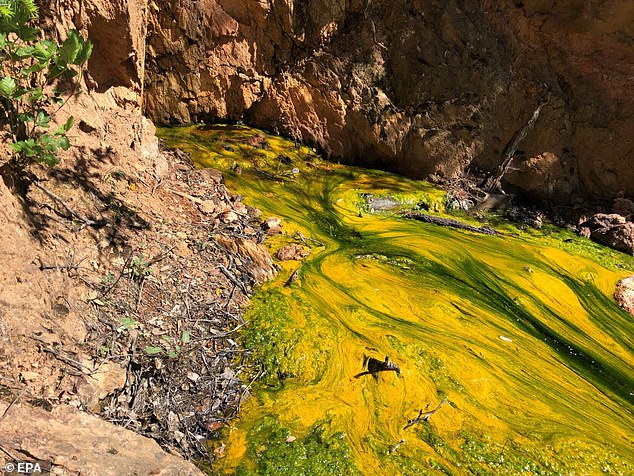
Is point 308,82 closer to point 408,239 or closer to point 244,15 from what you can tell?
point 244,15

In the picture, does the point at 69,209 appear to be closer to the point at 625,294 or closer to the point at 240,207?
the point at 240,207

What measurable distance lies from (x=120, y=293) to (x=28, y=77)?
53.9 inches

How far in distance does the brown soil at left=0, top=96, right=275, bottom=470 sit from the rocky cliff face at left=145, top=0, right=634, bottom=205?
3.09 metres

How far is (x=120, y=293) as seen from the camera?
2.53m

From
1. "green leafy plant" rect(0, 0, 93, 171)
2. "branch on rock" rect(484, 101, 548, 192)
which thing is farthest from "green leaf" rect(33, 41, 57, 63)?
"branch on rock" rect(484, 101, 548, 192)

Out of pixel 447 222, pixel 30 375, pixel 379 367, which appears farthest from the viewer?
pixel 447 222

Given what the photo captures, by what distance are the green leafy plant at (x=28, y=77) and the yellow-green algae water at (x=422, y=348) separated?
1662 mm

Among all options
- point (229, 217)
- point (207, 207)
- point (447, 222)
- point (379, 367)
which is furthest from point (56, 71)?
point (447, 222)

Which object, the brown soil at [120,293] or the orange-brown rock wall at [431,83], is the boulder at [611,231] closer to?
the orange-brown rock wall at [431,83]

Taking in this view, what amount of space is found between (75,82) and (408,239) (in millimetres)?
3463

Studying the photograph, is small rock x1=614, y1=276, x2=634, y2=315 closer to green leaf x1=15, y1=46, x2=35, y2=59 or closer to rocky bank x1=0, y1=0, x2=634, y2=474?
rocky bank x1=0, y1=0, x2=634, y2=474

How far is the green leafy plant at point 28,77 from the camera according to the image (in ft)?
6.69

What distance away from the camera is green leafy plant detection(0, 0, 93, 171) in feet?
6.69

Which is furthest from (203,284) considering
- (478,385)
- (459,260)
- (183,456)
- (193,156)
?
(459,260)
